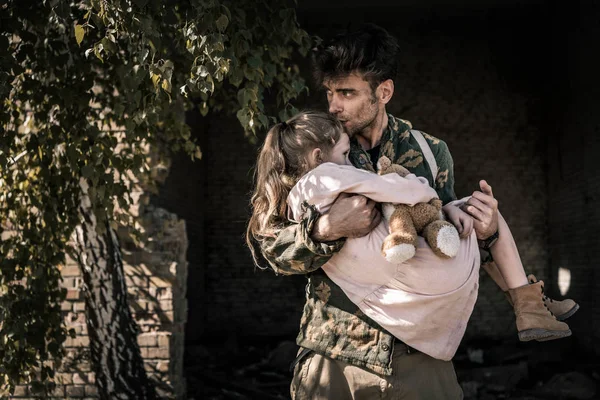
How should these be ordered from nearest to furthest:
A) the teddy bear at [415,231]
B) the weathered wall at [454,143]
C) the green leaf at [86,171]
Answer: the teddy bear at [415,231]
the green leaf at [86,171]
the weathered wall at [454,143]

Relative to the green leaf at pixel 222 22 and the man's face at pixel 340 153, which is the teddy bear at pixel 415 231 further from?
the green leaf at pixel 222 22

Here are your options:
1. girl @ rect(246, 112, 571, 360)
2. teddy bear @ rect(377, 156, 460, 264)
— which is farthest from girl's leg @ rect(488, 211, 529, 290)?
teddy bear @ rect(377, 156, 460, 264)

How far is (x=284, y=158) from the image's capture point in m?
2.08

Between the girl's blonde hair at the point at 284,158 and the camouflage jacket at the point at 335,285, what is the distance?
90mm

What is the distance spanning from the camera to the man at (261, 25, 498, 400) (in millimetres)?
1912

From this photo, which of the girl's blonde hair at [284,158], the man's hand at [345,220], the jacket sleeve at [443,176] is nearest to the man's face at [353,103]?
the girl's blonde hair at [284,158]

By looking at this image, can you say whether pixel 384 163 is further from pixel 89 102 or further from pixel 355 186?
pixel 89 102

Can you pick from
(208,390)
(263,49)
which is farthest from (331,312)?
(208,390)

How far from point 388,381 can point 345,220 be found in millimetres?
481

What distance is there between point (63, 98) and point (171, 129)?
1.09m

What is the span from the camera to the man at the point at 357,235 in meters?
1.91

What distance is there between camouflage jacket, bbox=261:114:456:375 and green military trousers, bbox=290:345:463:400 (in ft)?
0.11

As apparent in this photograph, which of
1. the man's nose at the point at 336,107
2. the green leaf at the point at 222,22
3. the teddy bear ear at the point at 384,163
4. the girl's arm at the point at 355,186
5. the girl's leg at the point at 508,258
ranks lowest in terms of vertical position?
the girl's leg at the point at 508,258

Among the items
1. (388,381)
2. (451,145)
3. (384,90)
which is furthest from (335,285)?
(451,145)
